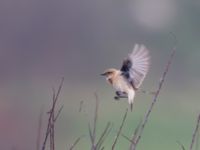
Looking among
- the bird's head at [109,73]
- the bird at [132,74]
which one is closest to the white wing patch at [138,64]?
the bird at [132,74]

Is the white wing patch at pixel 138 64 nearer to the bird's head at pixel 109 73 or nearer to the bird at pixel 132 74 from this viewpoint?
the bird at pixel 132 74

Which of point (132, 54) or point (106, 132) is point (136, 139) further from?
point (132, 54)

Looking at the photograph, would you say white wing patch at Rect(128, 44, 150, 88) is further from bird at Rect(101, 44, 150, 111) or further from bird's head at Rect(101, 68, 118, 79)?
bird's head at Rect(101, 68, 118, 79)

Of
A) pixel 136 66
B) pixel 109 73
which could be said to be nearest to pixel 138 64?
pixel 136 66

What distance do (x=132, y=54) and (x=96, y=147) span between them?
0.82 metres

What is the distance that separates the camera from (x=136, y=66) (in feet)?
6.39

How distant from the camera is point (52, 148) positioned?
3.88ft

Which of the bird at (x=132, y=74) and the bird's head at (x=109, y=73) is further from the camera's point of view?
the bird's head at (x=109, y=73)

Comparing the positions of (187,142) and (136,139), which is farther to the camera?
(187,142)

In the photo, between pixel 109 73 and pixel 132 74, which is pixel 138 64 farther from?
pixel 109 73

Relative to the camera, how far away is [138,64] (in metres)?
1.94

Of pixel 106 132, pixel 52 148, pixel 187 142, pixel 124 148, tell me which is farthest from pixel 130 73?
pixel 187 142

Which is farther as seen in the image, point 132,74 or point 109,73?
point 109,73

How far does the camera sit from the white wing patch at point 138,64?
1912 mm
